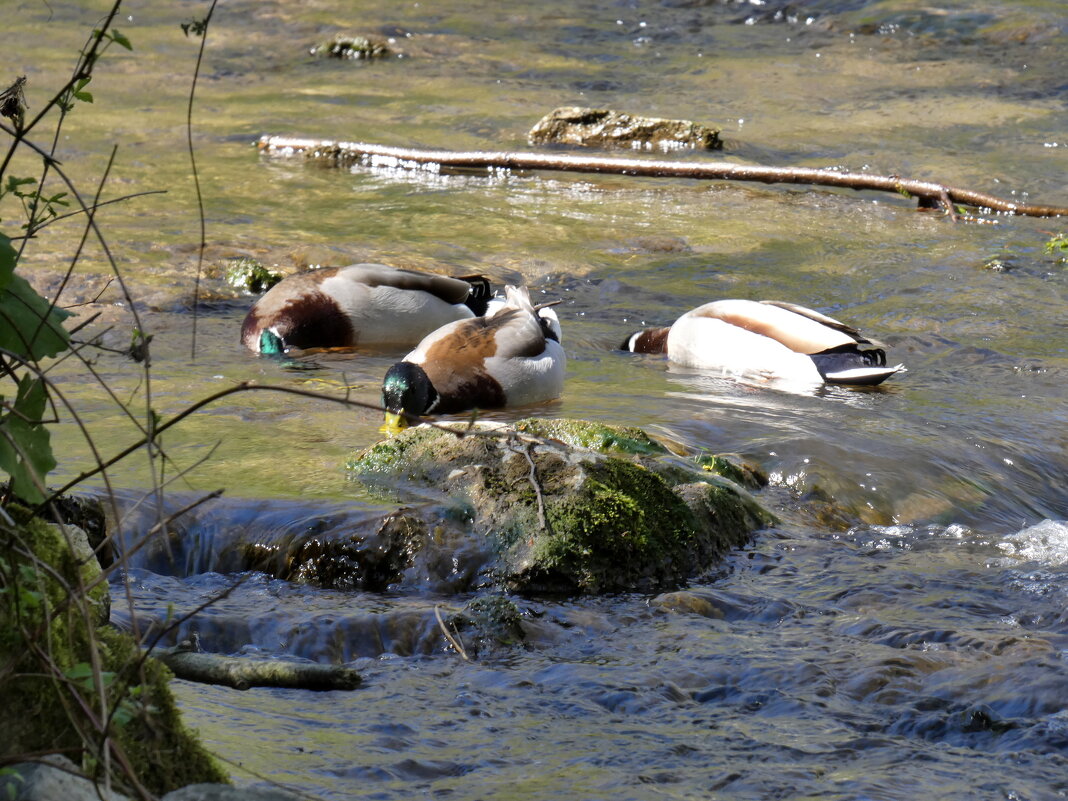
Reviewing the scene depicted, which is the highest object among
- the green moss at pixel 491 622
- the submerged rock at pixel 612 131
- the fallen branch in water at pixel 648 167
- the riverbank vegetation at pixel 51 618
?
the submerged rock at pixel 612 131

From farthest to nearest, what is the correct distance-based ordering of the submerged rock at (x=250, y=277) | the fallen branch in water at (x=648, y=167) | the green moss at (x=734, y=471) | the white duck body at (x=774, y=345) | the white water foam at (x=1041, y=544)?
the fallen branch in water at (x=648, y=167), the submerged rock at (x=250, y=277), the white duck body at (x=774, y=345), the green moss at (x=734, y=471), the white water foam at (x=1041, y=544)

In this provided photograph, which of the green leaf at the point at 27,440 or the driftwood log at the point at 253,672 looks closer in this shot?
the green leaf at the point at 27,440

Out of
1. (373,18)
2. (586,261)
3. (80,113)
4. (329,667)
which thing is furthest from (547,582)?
(373,18)

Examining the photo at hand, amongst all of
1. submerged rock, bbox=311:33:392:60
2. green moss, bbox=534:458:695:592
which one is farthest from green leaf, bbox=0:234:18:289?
submerged rock, bbox=311:33:392:60

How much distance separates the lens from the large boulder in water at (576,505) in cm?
441

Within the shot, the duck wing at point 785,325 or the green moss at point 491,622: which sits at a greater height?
the duck wing at point 785,325

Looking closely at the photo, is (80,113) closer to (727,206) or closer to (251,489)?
(727,206)

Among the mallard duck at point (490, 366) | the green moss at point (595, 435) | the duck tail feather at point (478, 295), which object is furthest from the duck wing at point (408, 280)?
the green moss at point (595, 435)

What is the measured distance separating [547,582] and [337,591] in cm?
68

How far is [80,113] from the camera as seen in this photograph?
16.0 m

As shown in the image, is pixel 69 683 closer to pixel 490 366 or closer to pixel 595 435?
pixel 595 435

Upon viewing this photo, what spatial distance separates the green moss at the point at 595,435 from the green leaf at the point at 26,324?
9.32 ft

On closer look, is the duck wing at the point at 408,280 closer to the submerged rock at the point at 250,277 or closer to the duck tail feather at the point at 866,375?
the submerged rock at the point at 250,277

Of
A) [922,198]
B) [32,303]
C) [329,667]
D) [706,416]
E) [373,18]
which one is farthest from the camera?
[373,18]
